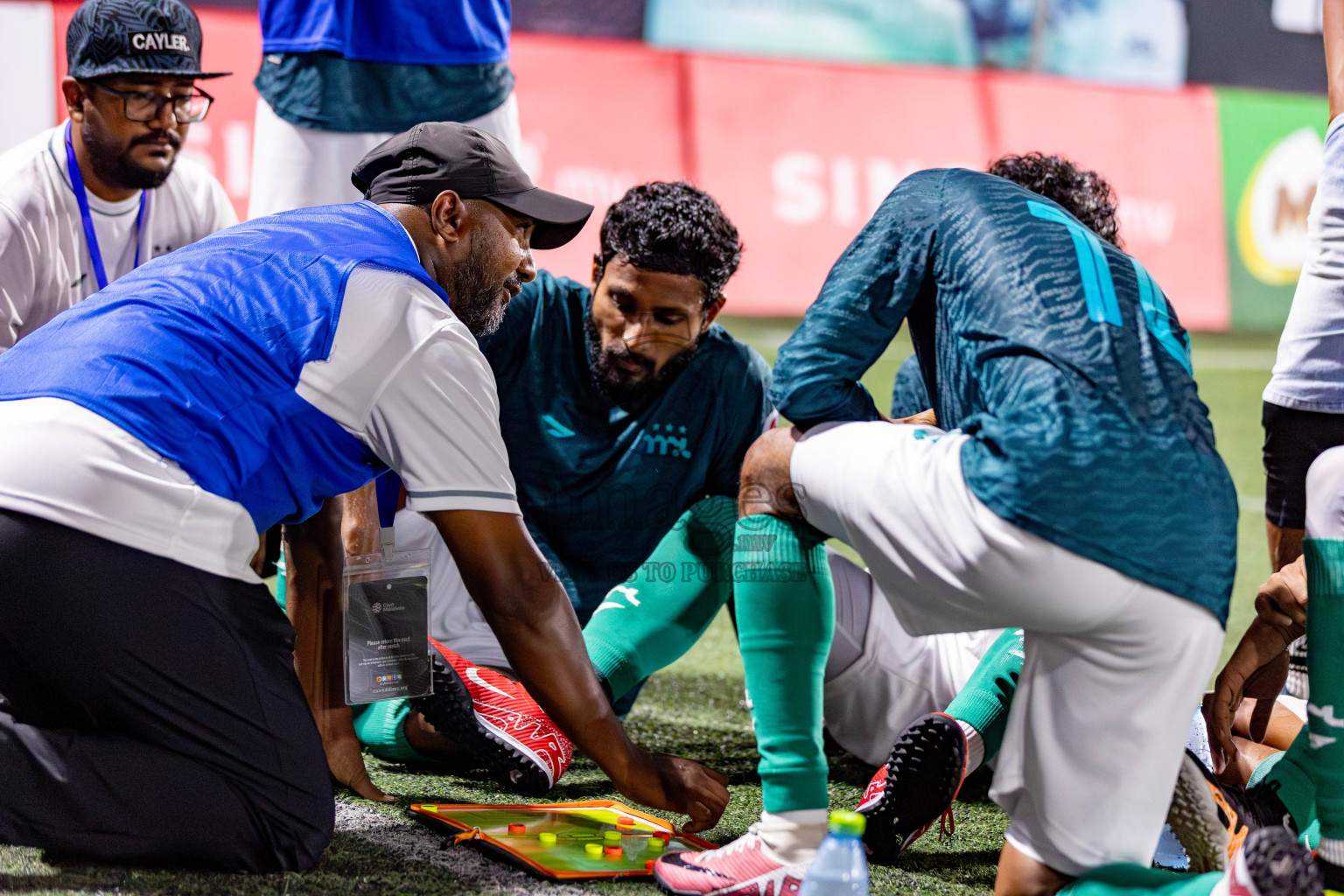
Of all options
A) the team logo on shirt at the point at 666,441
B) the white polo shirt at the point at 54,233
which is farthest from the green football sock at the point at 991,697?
the white polo shirt at the point at 54,233

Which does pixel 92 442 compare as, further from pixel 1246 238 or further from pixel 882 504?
pixel 1246 238

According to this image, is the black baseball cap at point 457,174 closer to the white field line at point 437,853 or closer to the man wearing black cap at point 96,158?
the white field line at point 437,853

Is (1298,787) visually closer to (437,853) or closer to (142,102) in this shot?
(437,853)

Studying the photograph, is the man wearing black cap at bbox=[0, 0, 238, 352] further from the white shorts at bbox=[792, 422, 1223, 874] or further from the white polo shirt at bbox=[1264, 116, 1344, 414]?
the white polo shirt at bbox=[1264, 116, 1344, 414]

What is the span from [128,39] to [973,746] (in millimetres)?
2453

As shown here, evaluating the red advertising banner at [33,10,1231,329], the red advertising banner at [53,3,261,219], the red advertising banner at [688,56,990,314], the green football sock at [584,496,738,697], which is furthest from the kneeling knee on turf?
the red advertising banner at [688,56,990,314]

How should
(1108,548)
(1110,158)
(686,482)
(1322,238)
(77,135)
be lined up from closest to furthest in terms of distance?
(1108,548)
(1322,238)
(686,482)
(77,135)
(1110,158)

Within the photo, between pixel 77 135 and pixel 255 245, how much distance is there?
4.84ft

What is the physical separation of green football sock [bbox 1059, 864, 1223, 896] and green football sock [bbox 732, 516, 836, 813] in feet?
1.22

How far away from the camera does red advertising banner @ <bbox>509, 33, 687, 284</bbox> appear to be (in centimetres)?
787

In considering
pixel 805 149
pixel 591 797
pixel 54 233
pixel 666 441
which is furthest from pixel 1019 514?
pixel 805 149

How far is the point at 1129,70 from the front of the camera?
9.79 metres

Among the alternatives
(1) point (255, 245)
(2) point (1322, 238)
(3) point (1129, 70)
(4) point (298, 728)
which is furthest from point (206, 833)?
(3) point (1129, 70)

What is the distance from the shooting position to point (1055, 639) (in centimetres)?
179
